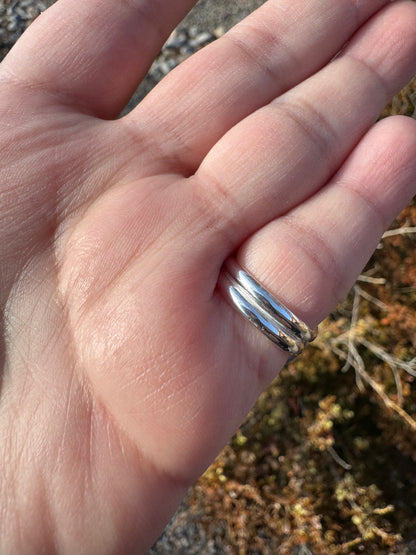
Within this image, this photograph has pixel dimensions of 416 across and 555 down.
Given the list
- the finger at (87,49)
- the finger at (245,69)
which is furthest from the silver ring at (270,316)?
the finger at (87,49)

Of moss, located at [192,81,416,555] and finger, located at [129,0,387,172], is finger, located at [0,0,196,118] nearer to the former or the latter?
finger, located at [129,0,387,172]

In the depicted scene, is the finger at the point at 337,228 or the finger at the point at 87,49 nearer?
the finger at the point at 337,228

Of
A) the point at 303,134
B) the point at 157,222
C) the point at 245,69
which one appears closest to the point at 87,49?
the point at 245,69

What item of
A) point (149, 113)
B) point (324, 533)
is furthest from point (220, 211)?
point (324, 533)

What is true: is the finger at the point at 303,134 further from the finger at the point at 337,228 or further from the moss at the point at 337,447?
the moss at the point at 337,447

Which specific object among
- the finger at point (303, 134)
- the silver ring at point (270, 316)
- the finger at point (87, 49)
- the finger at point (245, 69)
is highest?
the finger at point (87, 49)

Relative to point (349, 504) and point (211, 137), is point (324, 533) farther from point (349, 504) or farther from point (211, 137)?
point (211, 137)
